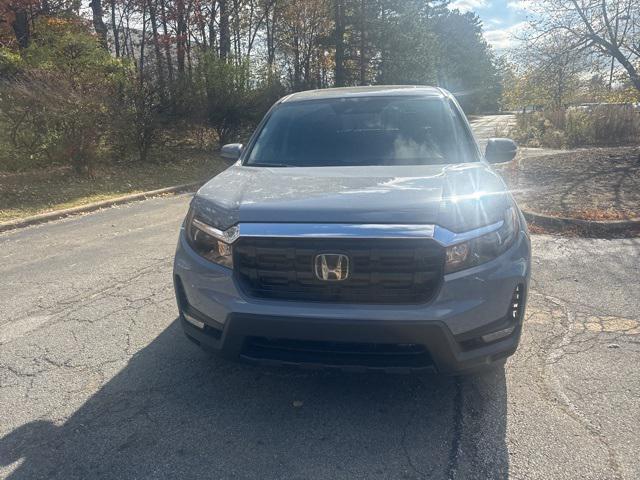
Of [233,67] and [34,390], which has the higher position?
[233,67]

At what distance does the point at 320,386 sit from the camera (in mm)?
3049

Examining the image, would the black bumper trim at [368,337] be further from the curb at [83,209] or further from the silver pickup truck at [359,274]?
the curb at [83,209]

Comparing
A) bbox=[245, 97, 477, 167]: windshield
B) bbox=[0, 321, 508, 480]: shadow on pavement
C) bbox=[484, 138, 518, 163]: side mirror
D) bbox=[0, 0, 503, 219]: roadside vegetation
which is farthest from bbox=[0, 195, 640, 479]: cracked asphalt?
bbox=[0, 0, 503, 219]: roadside vegetation

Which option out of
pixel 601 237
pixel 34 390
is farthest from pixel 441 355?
pixel 601 237

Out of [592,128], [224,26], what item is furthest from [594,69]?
[224,26]

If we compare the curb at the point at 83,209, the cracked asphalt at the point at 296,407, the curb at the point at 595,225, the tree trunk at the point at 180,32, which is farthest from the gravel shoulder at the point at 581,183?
the tree trunk at the point at 180,32

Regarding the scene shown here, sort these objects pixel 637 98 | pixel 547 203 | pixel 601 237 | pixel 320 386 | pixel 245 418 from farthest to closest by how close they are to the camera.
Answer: pixel 637 98 < pixel 547 203 < pixel 601 237 < pixel 320 386 < pixel 245 418

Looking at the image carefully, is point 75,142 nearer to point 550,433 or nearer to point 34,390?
point 34,390

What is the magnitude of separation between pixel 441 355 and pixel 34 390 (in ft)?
8.14

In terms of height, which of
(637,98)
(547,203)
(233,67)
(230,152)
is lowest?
(547,203)

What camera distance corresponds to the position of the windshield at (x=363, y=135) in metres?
3.63

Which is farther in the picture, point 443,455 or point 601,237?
point 601,237

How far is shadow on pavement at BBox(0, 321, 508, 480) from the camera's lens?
7.79 feet

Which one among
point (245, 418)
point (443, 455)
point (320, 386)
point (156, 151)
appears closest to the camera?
point (443, 455)
